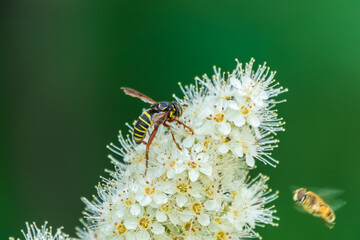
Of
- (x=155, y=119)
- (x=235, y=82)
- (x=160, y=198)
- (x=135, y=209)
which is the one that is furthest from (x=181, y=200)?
(x=235, y=82)

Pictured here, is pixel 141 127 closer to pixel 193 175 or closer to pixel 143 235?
pixel 193 175

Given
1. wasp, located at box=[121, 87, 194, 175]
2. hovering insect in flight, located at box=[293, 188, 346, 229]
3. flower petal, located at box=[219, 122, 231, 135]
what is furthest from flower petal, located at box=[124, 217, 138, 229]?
hovering insect in flight, located at box=[293, 188, 346, 229]

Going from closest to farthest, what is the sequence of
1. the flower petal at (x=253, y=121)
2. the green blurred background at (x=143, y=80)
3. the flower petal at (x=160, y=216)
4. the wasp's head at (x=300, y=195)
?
the flower petal at (x=160, y=216) → the flower petal at (x=253, y=121) → the wasp's head at (x=300, y=195) → the green blurred background at (x=143, y=80)

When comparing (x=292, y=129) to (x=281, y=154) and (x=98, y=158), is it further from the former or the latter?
(x=98, y=158)

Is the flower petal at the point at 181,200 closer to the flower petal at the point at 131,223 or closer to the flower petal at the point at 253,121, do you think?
the flower petal at the point at 131,223

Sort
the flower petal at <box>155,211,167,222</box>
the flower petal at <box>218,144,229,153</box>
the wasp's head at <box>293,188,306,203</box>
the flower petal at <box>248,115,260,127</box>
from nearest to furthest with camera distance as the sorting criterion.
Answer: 1. the flower petal at <box>155,211,167,222</box>
2. the flower petal at <box>218,144,229,153</box>
3. the flower petal at <box>248,115,260,127</box>
4. the wasp's head at <box>293,188,306,203</box>

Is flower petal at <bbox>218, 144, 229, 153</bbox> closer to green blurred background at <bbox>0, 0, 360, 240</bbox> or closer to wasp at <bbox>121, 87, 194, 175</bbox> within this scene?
wasp at <bbox>121, 87, 194, 175</bbox>

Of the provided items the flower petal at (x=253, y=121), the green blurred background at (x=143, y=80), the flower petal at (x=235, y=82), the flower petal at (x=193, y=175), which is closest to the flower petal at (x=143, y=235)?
the flower petal at (x=193, y=175)
